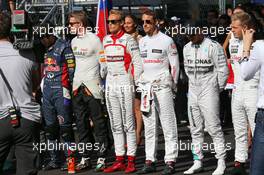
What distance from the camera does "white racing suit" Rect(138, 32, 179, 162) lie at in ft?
31.8

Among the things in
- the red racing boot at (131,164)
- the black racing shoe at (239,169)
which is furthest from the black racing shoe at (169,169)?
the black racing shoe at (239,169)

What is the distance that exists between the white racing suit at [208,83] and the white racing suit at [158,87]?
30 cm

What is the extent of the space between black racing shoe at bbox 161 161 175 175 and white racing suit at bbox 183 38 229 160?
25.3 inches

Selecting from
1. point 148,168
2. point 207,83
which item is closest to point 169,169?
point 148,168

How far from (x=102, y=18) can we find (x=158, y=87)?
11.3ft

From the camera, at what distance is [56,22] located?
685 inches

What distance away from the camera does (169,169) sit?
9664 mm

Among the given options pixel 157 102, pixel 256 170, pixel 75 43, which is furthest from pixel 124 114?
pixel 256 170

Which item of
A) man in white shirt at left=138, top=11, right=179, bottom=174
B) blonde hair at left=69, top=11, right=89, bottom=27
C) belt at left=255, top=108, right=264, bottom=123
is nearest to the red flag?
blonde hair at left=69, top=11, right=89, bottom=27

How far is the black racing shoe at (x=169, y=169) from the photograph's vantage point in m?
9.64

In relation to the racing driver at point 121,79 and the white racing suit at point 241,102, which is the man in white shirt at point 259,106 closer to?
the white racing suit at point 241,102

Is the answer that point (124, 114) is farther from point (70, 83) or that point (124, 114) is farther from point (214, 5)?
point (214, 5)

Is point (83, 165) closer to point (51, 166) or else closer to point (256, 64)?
point (51, 166)

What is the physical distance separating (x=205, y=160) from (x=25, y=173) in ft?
14.3
